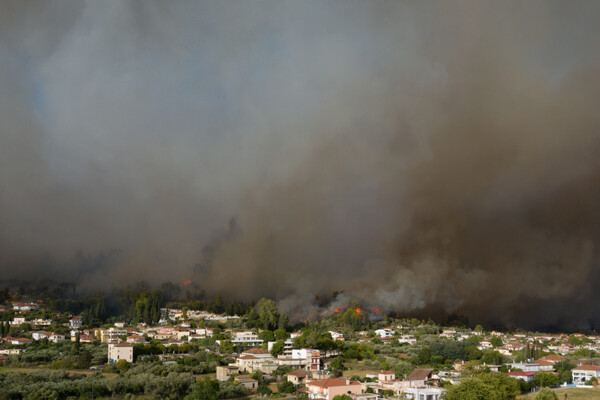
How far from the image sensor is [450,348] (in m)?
32.9

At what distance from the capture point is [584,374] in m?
27.8

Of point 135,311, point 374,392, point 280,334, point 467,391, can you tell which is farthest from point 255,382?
point 135,311

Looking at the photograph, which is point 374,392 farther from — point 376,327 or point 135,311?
point 135,311

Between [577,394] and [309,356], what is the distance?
13389mm

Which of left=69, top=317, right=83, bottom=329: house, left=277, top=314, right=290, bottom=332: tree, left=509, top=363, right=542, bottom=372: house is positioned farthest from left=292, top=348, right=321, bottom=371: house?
left=69, top=317, right=83, bottom=329: house

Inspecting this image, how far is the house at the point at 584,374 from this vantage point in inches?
1088

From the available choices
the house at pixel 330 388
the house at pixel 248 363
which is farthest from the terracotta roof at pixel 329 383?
the house at pixel 248 363

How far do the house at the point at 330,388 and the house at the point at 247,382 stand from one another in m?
2.49

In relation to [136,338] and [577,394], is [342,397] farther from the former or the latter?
[136,338]

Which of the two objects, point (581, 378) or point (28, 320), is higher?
point (28, 320)

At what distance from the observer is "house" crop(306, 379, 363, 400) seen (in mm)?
21922

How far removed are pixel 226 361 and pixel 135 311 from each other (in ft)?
72.3

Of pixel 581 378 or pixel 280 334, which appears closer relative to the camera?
pixel 581 378

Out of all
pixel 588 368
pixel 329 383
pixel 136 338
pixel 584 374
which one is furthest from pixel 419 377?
pixel 136 338
